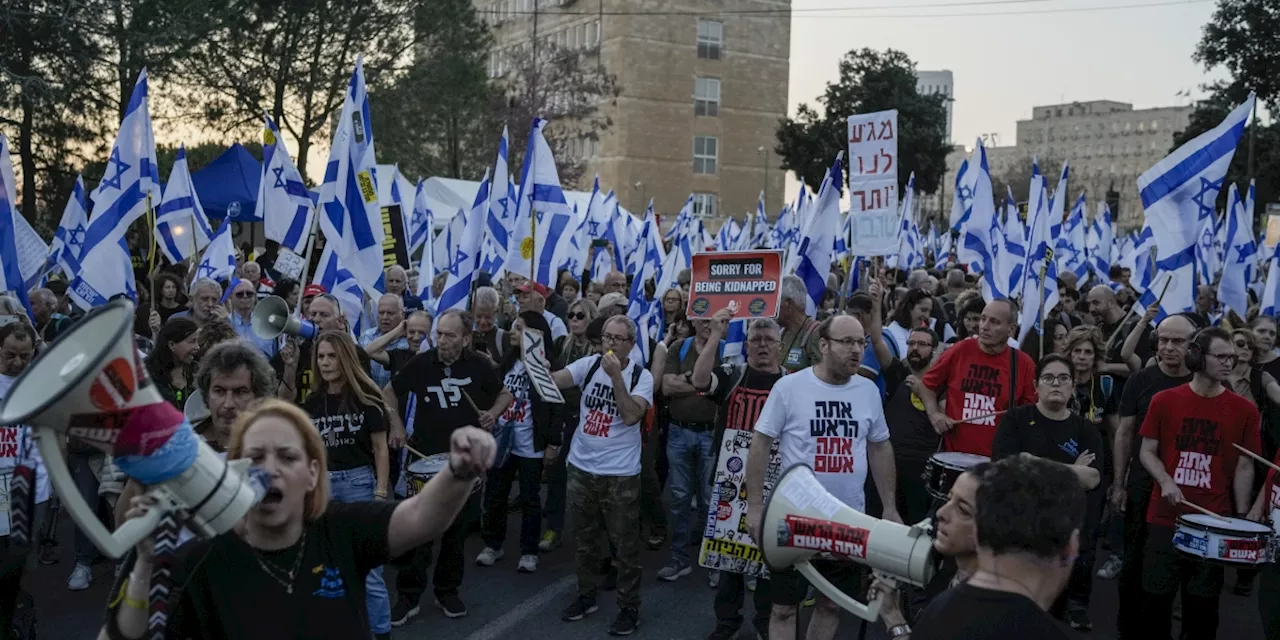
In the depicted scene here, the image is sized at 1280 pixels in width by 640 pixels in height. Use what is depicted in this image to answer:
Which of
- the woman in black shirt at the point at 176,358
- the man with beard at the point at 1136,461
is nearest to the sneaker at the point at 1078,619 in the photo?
the man with beard at the point at 1136,461

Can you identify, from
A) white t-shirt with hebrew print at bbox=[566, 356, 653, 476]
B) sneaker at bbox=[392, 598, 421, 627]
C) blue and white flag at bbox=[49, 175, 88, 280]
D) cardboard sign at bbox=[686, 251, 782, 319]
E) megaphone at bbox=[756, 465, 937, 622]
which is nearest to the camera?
megaphone at bbox=[756, 465, 937, 622]

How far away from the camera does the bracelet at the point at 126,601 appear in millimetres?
2654

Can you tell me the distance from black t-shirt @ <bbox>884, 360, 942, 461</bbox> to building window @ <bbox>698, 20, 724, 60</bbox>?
214 feet

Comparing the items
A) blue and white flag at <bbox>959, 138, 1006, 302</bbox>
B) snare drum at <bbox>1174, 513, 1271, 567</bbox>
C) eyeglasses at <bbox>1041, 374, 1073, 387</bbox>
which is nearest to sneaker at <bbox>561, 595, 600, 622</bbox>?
eyeglasses at <bbox>1041, 374, 1073, 387</bbox>

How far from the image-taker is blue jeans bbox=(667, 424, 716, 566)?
8391 mm

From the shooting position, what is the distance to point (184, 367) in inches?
274

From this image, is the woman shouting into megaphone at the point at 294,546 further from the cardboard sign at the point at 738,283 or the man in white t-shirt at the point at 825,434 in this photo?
the cardboard sign at the point at 738,283

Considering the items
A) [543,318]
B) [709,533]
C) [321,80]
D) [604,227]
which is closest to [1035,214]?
[543,318]

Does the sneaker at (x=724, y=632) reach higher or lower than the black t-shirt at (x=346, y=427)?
lower

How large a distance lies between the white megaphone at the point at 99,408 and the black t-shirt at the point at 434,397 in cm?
504

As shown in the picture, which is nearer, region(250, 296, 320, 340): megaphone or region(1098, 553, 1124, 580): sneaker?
region(250, 296, 320, 340): megaphone

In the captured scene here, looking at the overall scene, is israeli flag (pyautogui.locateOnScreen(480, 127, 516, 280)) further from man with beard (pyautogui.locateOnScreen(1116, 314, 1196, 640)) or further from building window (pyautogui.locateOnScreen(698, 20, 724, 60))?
building window (pyautogui.locateOnScreen(698, 20, 724, 60))

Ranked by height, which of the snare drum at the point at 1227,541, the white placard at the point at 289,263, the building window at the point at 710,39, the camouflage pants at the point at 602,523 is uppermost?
the building window at the point at 710,39

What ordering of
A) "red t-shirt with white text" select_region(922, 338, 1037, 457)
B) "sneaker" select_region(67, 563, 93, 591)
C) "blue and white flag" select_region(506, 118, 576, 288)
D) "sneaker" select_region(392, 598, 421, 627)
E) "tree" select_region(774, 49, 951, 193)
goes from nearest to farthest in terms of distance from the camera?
1. "red t-shirt with white text" select_region(922, 338, 1037, 457)
2. "sneaker" select_region(392, 598, 421, 627)
3. "sneaker" select_region(67, 563, 93, 591)
4. "blue and white flag" select_region(506, 118, 576, 288)
5. "tree" select_region(774, 49, 951, 193)
